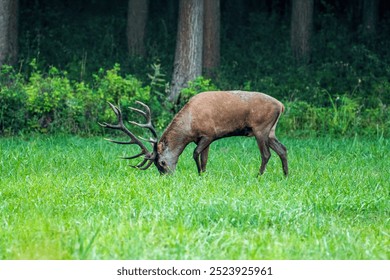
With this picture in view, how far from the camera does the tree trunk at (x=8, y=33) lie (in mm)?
19797

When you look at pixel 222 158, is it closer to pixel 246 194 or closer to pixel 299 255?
pixel 246 194

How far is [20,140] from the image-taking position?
16219mm

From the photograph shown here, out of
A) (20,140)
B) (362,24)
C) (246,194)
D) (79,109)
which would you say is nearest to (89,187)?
(246,194)

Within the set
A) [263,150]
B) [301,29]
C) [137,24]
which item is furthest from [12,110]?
[301,29]

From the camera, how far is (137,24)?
978 inches

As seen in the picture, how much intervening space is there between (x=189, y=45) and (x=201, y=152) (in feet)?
25.8

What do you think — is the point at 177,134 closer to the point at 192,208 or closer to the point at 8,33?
the point at 192,208

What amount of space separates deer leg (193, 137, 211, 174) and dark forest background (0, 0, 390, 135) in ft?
17.7

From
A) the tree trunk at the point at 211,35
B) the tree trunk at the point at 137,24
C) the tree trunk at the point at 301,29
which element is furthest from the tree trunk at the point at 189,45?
the tree trunk at the point at 137,24

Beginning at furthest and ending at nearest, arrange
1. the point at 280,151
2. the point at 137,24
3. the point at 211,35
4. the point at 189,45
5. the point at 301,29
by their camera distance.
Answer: the point at 137,24 < the point at 301,29 < the point at 211,35 < the point at 189,45 < the point at 280,151

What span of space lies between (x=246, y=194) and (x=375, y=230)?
1836mm

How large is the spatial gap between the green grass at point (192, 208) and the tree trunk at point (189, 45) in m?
6.02

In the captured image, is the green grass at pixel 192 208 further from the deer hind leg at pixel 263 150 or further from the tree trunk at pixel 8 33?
the tree trunk at pixel 8 33

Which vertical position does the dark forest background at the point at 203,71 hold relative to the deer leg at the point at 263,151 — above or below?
below
